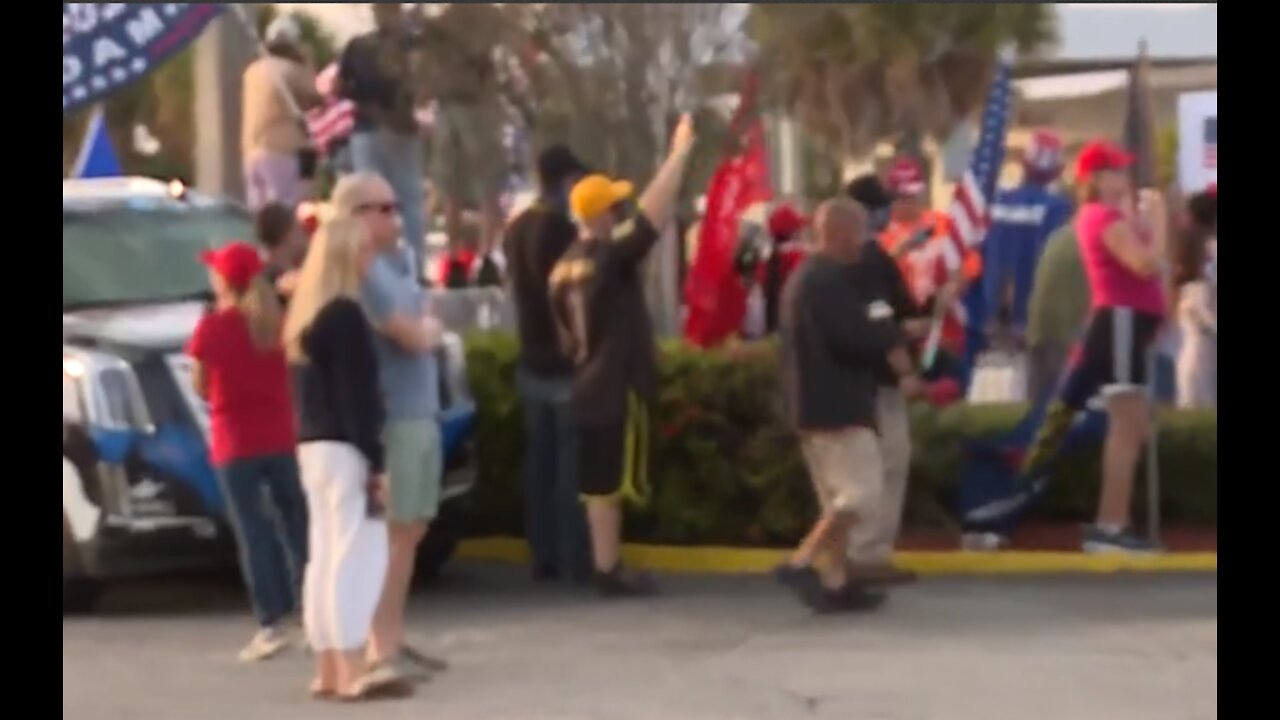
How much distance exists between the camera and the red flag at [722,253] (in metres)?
13.6

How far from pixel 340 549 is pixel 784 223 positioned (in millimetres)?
6208

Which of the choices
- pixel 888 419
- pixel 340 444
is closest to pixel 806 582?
pixel 888 419

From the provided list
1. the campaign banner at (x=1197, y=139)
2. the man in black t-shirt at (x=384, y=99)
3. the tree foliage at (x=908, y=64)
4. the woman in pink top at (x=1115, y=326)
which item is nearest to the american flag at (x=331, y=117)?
the man in black t-shirt at (x=384, y=99)

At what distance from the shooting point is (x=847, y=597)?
35.9 feet

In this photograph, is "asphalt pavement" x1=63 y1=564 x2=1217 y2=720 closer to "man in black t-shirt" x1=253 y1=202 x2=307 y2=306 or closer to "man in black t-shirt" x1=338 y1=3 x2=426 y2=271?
"man in black t-shirt" x1=253 y1=202 x2=307 y2=306

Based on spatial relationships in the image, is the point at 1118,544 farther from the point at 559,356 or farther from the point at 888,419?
the point at 559,356

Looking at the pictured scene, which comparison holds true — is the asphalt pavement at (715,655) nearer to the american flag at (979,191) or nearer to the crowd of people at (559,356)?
the crowd of people at (559,356)

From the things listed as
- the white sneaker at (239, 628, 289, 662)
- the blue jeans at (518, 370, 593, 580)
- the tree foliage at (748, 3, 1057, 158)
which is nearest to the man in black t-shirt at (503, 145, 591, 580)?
the blue jeans at (518, 370, 593, 580)

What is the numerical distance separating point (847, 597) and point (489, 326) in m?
4.23

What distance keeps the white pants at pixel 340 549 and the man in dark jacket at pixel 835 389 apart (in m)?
2.35

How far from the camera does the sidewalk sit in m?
12.0

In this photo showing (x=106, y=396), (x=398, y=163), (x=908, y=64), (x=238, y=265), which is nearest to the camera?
(x=238, y=265)

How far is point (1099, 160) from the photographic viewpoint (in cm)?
1196

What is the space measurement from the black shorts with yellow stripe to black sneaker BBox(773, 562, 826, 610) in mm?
795
